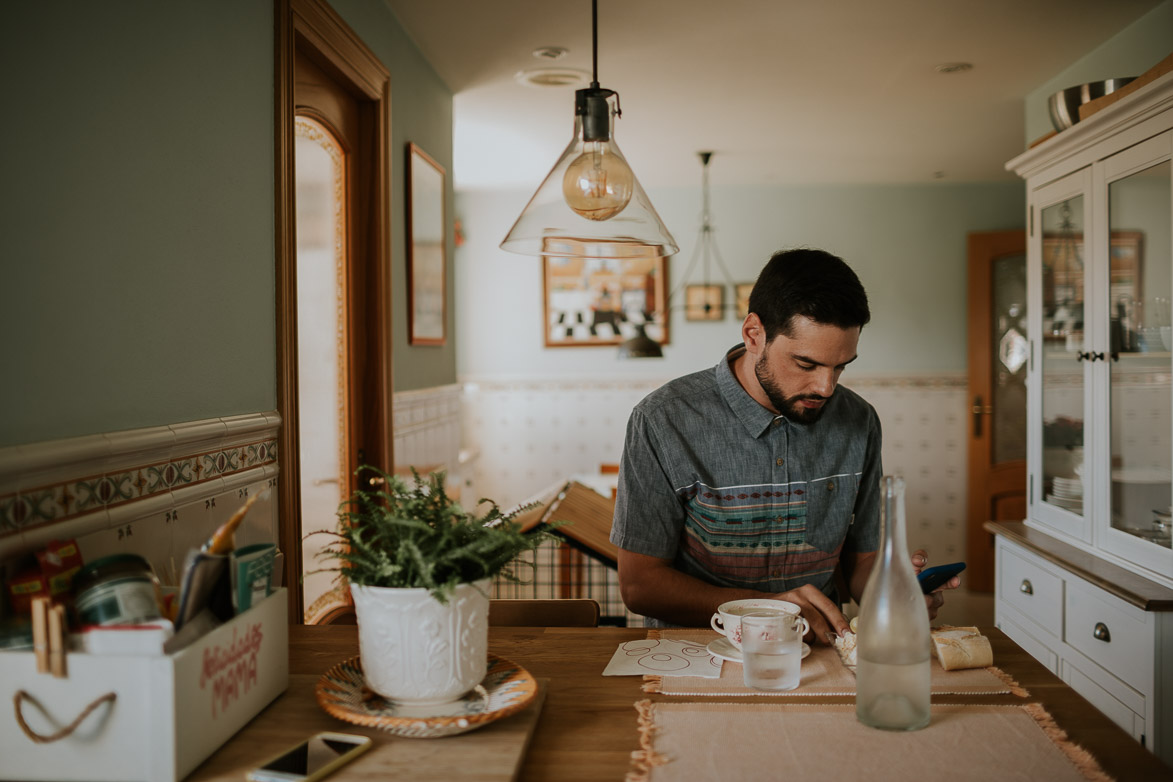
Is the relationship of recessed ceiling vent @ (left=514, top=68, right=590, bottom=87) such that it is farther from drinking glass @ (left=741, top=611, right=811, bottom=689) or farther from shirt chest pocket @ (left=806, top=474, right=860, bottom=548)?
drinking glass @ (left=741, top=611, right=811, bottom=689)

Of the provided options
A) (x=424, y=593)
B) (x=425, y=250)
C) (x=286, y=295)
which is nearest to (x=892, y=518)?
(x=424, y=593)

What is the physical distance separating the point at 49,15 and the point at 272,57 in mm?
763

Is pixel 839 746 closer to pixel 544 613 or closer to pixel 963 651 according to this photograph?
pixel 963 651

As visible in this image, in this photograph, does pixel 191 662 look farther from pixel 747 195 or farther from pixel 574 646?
pixel 747 195

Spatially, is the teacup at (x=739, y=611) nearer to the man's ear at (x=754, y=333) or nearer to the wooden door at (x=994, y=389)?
the man's ear at (x=754, y=333)

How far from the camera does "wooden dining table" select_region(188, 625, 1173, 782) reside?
37.4 inches

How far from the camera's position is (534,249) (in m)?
1.65

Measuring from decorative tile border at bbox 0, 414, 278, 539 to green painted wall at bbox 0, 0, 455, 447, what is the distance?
0.04m

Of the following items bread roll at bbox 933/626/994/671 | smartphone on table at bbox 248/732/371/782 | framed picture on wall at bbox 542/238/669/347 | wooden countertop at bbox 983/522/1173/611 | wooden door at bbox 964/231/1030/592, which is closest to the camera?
smartphone on table at bbox 248/732/371/782

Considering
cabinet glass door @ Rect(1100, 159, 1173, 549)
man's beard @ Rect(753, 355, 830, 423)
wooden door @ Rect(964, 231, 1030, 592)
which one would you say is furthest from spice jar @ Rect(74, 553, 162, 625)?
wooden door @ Rect(964, 231, 1030, 592)

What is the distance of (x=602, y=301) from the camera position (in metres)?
5.84

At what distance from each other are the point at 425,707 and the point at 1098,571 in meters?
2.12

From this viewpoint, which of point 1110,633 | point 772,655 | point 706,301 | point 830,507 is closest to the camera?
point 772,655

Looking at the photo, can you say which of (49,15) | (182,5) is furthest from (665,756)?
(182,5)
